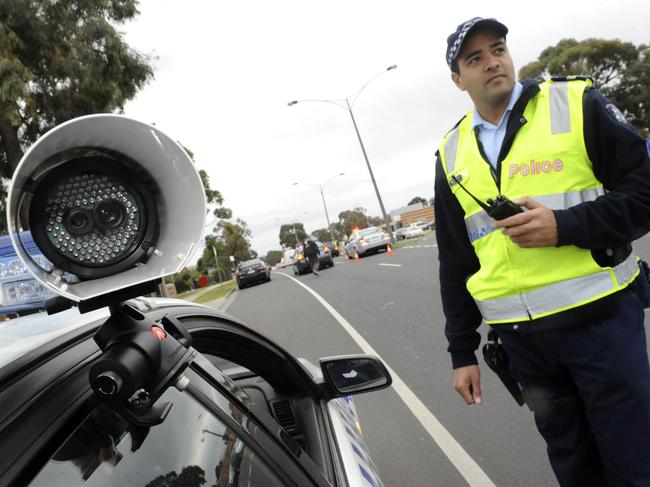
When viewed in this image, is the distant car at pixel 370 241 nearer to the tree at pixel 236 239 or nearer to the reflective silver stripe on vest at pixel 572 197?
the reflective silver stripe on vest at pixel 572 197

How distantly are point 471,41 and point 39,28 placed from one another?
37.8 ft

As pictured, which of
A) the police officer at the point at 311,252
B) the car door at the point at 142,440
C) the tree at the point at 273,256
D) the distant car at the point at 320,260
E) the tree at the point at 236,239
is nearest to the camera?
the car door at the point at 142,440

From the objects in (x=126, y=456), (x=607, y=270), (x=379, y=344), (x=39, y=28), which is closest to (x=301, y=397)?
(x=126, y=456)

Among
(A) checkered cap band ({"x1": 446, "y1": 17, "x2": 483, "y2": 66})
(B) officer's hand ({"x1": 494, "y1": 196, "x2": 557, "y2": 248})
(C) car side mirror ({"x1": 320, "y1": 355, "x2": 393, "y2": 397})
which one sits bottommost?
(C) car side mirror ({"x1": 320, "y1": 355, "x2": 393, "y2": 397})

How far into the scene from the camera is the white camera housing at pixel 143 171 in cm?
89

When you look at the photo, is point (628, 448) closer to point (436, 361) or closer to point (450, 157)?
point (450, 157)

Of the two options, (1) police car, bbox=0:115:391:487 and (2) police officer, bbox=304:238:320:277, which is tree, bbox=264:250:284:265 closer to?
(2) police officer, bbox=304:238:320:277

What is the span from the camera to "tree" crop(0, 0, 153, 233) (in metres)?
10.0

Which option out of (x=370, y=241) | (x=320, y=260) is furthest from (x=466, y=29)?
(x=370, y=241)

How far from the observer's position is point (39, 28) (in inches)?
415

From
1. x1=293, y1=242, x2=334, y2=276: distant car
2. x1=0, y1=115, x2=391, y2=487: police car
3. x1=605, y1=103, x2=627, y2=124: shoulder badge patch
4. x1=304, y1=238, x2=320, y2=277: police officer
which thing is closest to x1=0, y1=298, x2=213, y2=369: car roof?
x1=0, y1=115, x2=391, y2=487: police car

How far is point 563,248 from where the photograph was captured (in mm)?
1711

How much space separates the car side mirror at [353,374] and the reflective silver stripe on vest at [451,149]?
87cm

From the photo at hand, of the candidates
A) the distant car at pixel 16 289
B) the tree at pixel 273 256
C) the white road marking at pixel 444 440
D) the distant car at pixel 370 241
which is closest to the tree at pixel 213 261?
the distant car at pixel 370 241
